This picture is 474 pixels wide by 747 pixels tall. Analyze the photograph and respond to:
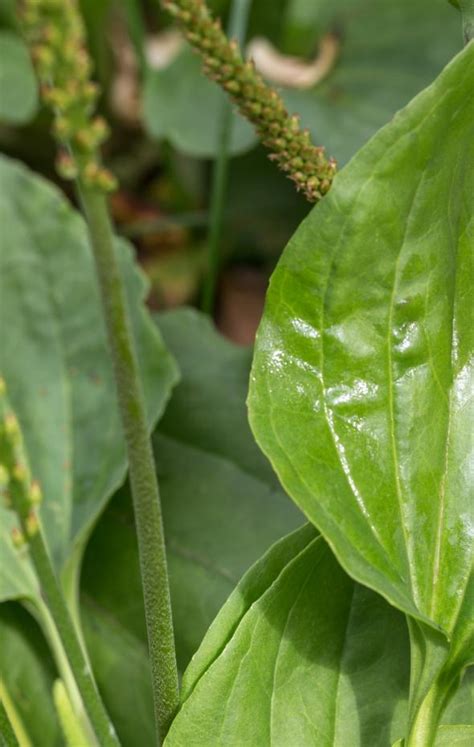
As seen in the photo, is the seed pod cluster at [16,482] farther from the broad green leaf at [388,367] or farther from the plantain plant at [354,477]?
the broad green leaf at [388,367]

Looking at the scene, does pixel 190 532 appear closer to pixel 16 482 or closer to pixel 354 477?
pixel 354 477

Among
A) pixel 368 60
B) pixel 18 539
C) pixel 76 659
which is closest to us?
pixel 18 539

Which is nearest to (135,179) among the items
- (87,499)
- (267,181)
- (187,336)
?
(267,181)

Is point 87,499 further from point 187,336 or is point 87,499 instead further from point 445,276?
point 445,276

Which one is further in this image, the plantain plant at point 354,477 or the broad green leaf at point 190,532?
the broad green leaf at point 190,532

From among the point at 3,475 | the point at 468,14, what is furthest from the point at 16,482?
the point at 468,14

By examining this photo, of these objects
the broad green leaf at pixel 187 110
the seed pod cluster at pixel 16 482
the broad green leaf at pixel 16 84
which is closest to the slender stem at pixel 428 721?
the seed pod cluster at pixel 16 482

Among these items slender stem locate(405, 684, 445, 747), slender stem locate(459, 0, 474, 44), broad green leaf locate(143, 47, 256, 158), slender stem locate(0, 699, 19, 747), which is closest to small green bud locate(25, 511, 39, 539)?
slender stem locate(0, 699, 19, 747)
